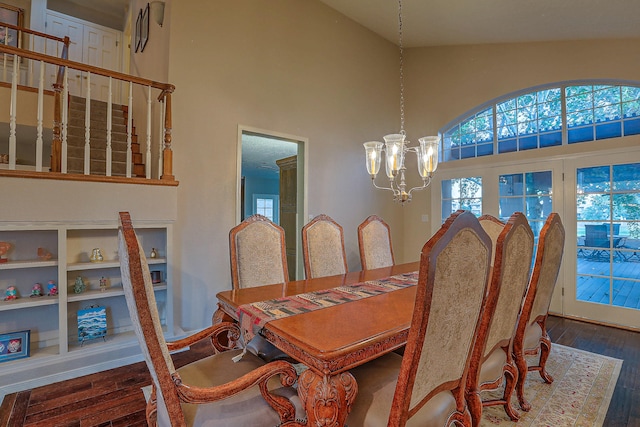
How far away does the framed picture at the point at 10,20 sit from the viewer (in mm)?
4574

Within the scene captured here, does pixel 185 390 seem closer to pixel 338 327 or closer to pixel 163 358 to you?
pixel 163 358

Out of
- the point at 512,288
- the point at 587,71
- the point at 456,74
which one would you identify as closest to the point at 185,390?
the point at 512,288

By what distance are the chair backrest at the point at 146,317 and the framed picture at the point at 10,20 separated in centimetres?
Answer: 586

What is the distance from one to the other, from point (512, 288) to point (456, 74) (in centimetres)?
404

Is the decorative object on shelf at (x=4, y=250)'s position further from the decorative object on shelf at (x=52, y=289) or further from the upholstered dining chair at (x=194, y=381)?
the upholstered dining chair at (x=194, y=381)

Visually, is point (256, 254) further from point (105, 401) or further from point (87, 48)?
point (87, 48)

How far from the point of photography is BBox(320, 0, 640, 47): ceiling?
2898 millimetres

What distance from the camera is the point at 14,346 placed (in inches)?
88.2

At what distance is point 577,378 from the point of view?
229cm

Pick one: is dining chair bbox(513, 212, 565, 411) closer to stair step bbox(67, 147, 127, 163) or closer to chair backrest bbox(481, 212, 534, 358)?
chair backrest bbox(481, 212, 534, 358)

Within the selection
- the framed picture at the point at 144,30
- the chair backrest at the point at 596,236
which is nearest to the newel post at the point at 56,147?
the framed picture at the point at 144,30

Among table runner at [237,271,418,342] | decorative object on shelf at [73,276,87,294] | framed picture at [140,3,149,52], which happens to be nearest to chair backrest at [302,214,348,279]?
table runner at [237,271,418,342]

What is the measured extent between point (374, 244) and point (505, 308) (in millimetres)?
1525

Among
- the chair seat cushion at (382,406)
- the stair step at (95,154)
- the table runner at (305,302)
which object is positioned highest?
the stair step at (95,154)
